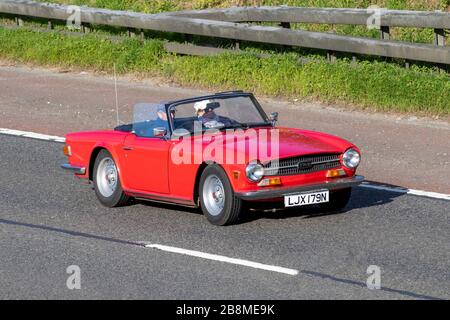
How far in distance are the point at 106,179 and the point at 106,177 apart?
2 centimetres

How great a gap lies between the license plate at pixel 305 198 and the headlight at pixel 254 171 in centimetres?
35

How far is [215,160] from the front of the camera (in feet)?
39.2

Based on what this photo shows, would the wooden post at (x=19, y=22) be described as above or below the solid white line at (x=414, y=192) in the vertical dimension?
above

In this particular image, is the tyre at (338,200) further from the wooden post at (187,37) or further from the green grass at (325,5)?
the wooden post at (187,37)

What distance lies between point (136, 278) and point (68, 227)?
224cm

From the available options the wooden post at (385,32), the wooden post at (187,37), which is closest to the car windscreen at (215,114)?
the wooden post at (385,32)

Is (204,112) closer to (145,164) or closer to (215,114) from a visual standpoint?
(215,114)

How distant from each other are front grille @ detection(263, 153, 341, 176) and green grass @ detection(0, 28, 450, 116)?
5.81 meters

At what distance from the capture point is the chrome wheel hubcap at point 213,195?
476 inches

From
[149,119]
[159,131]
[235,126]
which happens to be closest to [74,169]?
[149,119]

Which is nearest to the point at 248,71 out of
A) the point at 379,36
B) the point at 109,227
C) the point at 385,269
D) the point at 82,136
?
the point at 379,36

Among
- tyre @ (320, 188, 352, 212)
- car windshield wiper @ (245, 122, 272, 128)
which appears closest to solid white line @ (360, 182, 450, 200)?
tyre @ (320, 188, 352, 212)

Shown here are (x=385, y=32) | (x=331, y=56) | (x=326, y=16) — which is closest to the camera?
(x=385, y=32)

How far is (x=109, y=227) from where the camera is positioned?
489 inches
